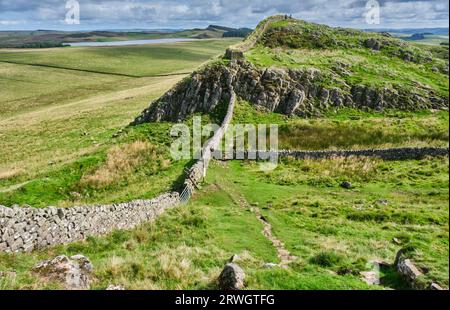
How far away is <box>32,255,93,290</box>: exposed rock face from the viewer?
12344 millimetres

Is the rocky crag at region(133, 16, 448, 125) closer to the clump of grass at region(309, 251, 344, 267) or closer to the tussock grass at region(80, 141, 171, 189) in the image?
the tussock grass at region(80, 141, 171, 189)

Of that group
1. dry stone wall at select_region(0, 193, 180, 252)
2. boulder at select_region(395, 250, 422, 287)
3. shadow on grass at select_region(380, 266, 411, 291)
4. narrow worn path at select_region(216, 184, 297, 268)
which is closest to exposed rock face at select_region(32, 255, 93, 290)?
dry stone wall at select_region(0, 193, 180, 252)

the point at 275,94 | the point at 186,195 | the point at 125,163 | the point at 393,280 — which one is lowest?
the point at 186,195

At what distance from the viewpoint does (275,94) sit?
163 feet

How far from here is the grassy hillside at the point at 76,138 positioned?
31.4 meters

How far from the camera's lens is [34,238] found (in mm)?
16641

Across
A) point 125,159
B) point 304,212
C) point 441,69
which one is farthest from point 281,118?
point 441,69

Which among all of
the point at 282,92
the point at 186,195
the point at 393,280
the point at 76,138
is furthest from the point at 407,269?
the point at 76,138

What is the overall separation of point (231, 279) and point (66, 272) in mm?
5032

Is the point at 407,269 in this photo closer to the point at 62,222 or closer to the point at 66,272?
the point at 66,272

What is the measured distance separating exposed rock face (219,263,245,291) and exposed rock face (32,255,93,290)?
4.16m

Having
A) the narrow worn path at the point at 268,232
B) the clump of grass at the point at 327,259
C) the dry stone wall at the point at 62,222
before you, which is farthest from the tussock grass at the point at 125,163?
the clump of grass at the point at 327,259
